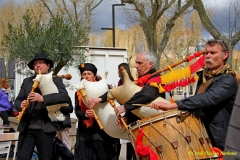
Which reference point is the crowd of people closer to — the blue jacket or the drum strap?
the drum strap

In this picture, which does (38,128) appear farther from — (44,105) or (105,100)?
(105,100)

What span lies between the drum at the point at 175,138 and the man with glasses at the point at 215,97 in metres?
0.08

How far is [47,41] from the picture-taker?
11883 millimetres

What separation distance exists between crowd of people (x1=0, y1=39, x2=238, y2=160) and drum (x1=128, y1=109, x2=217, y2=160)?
0.29 feet

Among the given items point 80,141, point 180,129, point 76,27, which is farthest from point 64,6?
point 180,129

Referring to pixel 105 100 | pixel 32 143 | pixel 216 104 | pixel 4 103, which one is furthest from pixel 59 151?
pixel 4 103

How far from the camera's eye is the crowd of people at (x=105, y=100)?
3.42 m

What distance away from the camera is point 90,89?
467 centimetres

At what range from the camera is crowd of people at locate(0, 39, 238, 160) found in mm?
3418

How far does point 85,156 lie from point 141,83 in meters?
1.58

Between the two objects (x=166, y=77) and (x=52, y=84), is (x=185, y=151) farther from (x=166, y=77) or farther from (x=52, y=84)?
(x=52, y=84)

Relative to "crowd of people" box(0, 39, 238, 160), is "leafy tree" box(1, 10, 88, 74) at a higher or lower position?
higher

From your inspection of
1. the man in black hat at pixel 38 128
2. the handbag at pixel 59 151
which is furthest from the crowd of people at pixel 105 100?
the handbag at pixel 59 151

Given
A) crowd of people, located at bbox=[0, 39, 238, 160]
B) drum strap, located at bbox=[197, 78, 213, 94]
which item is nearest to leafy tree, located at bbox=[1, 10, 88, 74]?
crowd of people, located at bbox=[0, 39, 238, 160]
